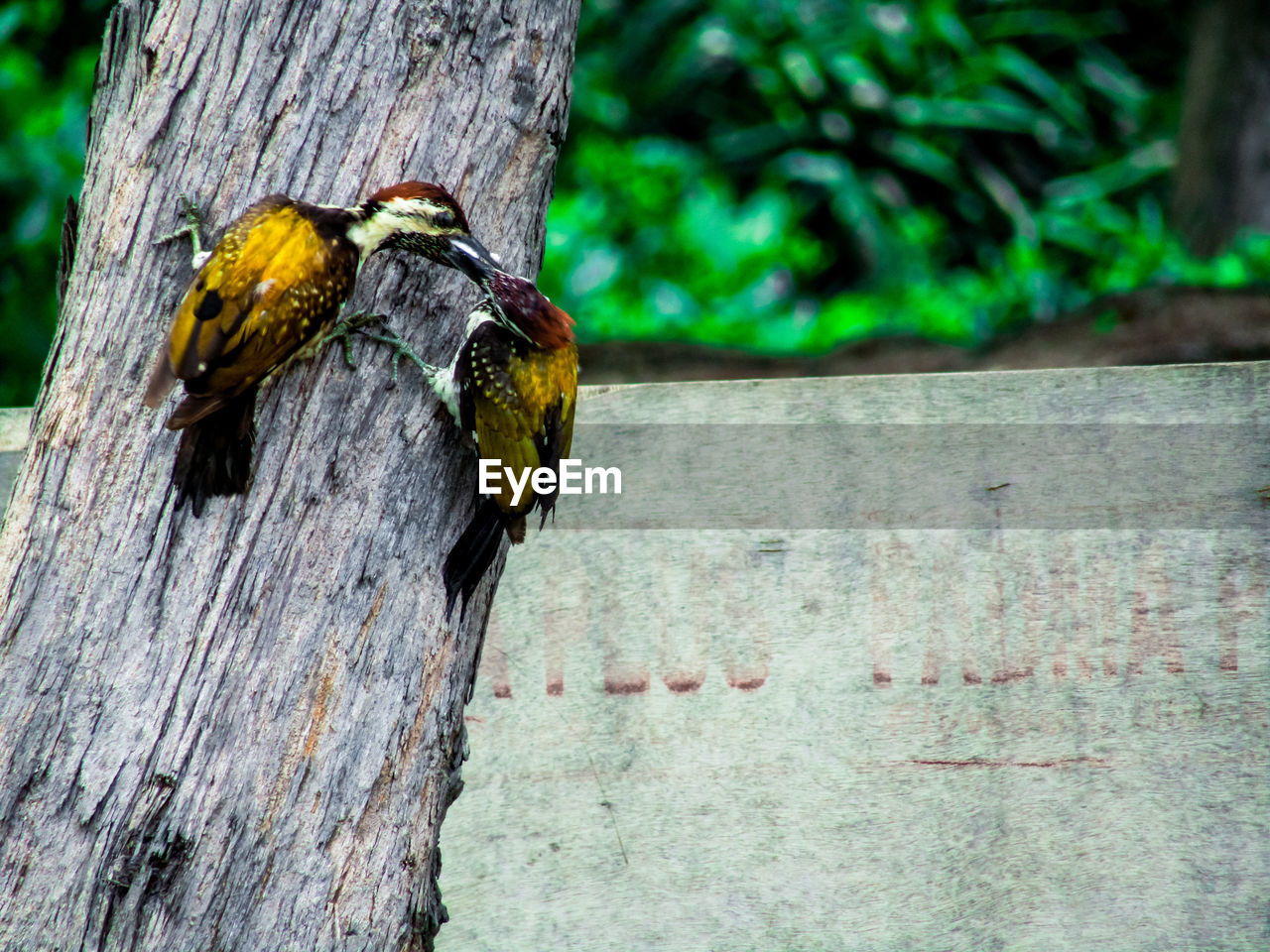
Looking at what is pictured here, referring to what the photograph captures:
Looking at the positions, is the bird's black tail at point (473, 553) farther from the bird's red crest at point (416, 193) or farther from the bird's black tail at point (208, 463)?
the bird's red crest at point (416, 193)

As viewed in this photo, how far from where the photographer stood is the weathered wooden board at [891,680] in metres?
2.73

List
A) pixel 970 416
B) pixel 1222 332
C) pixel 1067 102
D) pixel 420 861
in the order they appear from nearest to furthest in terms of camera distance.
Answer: pixel 420 861 < pixel 970 416 < pixel 1222 332 < pixel 1067 102

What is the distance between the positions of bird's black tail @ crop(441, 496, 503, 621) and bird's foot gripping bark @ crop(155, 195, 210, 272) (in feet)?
2.02

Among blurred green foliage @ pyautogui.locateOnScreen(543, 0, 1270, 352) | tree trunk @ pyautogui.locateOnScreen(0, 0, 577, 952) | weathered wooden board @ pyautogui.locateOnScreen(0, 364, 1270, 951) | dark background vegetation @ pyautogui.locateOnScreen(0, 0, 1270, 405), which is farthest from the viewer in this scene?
blurred green foliage @ pyautogui.locateOnScreen(543, 0, 1270, 352)

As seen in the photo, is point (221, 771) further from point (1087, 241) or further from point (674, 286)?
point (1087, 241)

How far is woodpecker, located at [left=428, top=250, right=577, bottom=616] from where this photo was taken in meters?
1.84

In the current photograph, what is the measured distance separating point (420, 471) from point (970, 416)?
159 centimetres

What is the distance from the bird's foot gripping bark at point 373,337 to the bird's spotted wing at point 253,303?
33mm

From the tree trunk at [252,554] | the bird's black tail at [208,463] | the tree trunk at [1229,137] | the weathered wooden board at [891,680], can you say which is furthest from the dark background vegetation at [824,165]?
the bird's black tail at [208,463]

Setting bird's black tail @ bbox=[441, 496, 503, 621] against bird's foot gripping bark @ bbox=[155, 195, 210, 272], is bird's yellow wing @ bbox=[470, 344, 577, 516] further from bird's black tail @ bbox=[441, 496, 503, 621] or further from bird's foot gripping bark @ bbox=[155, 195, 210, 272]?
bird's foot gripping bark @ bbox=[155, 195, 210, 272]

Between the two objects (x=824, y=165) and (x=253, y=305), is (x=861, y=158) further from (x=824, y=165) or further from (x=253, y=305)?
(x=253, y=305)

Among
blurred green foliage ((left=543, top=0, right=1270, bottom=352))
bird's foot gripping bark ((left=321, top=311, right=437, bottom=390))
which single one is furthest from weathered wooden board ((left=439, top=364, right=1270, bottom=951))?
blurred green foliage ((left=543, top=0, right=1270, bottom=352))

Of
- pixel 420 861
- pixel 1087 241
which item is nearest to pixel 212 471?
pixel 420 861

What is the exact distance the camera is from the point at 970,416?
2.83 metres
